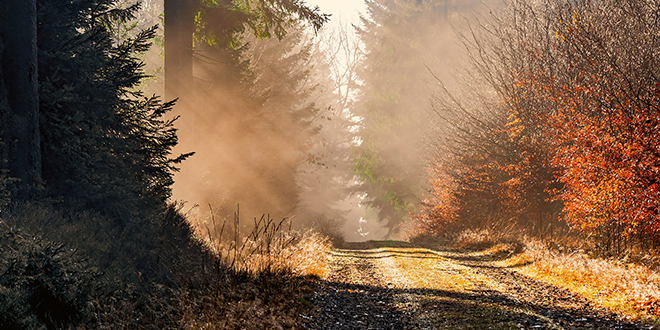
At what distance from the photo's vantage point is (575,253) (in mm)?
10664

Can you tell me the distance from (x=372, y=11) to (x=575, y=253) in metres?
37.5

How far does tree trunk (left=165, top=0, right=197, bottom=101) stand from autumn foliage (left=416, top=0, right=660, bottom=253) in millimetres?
9916

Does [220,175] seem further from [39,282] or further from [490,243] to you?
[39,282]

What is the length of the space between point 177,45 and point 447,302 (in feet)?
32.1

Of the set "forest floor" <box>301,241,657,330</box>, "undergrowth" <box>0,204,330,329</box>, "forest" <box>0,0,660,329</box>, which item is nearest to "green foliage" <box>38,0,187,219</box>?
"forest" <box>0,0,660,329</box>

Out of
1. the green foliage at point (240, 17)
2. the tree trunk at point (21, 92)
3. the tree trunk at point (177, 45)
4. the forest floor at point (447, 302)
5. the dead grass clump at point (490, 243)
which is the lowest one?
the forest floor at point (447, 302)

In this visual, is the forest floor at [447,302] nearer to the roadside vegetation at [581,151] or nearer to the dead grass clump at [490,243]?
the roadside vegetation at [581,151]

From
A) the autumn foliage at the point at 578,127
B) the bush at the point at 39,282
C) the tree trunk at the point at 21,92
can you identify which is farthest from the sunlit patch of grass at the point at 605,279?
the tree trunk at the point at 21,92

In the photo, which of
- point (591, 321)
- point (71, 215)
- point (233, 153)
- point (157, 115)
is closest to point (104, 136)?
point (157, 115)

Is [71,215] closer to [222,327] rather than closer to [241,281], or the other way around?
[241,281]

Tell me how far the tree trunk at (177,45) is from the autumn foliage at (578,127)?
32.5ft

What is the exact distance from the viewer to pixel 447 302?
25.3 ft

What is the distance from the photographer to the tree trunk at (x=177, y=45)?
479 inches

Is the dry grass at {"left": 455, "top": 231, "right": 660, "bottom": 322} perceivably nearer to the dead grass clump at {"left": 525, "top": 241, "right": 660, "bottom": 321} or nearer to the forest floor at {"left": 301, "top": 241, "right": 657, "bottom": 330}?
the dead grass clump at {"left": 525, "top": 241, "right": 660, "bottom": 321}
